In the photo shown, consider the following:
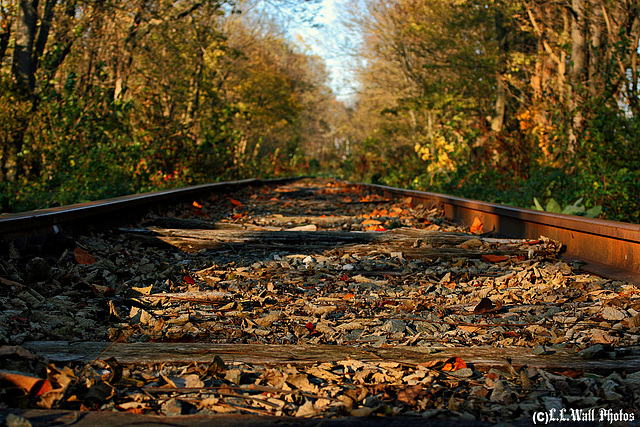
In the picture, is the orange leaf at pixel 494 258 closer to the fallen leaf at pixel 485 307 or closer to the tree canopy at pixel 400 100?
the fallen leaf at pixel 485 307

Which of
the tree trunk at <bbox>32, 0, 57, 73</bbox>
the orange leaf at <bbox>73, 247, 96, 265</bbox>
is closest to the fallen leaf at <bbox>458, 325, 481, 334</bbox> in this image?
the orange leaf at <bbox>73, 247, 96, 265</bbox>

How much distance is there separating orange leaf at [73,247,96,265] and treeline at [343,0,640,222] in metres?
4.92

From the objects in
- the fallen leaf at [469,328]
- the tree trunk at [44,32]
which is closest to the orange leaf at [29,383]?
the fallen leaf at [469,328]

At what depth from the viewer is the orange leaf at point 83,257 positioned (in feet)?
10.9

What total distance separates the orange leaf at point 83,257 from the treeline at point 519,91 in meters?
4.92

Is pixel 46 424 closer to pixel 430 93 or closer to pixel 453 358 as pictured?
pixel 453 358

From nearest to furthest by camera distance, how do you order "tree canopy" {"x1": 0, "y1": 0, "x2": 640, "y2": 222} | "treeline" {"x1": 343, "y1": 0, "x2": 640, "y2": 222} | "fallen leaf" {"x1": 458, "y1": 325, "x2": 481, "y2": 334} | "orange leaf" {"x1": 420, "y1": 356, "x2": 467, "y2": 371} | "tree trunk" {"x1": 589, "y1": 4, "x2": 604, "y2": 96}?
1. "orange leaf" {"x1": 420, "y1": 356, "x2": 467, "y2": 371}
2. "fallen leaf" {"x1": 458, "y1": 325, "x2": 481, "y2": 334}
3. "treeline" {"x1": 343, "y1": 0, "x2": 640, "y2": 222}
4. "tree canopy" {"x1": 0, "y1": 0, "x2": 640, "y2": 222}
5. "tree trunk" {"x1": 589, "y1": 4, "x2": 604, "y2": 96}

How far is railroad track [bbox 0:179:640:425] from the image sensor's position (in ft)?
5.19

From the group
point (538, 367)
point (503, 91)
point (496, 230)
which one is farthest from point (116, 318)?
point (503, 91)

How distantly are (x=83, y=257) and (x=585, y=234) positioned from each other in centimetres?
335

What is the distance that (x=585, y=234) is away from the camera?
12.7 feet

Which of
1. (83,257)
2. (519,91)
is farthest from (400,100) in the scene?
(83,257)

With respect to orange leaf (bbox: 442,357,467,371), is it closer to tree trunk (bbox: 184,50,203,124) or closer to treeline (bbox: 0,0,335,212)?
treeline (bbox: 0,0,335,212)

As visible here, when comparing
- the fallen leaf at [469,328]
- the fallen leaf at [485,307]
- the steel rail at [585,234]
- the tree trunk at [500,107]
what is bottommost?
the fallen leaf at [469,328]
